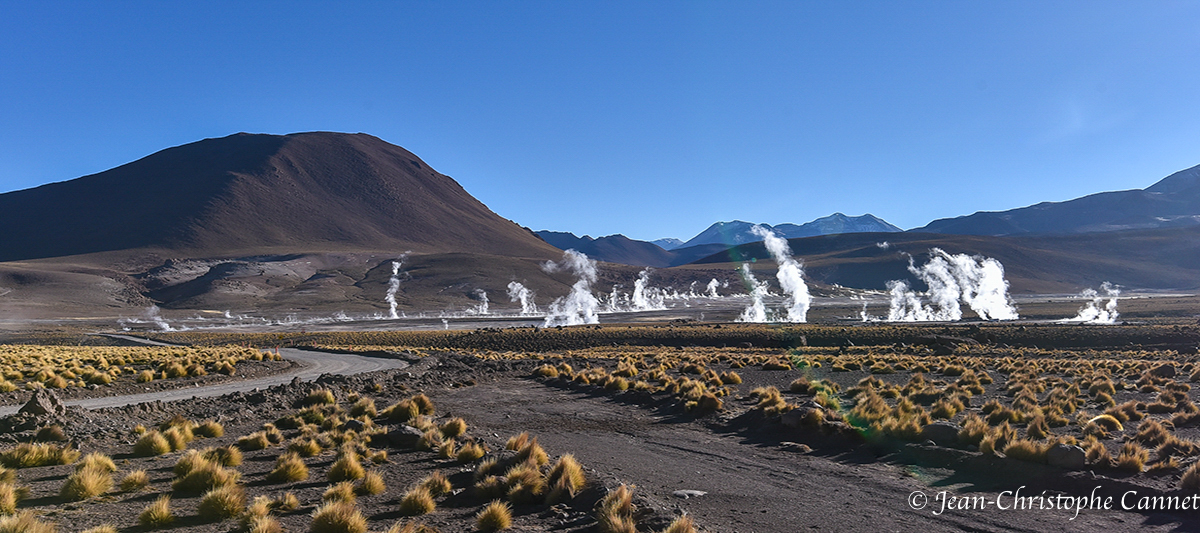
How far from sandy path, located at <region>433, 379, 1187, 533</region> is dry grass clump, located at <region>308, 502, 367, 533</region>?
3.88m

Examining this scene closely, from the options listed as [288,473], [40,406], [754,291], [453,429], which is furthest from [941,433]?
[754,291]

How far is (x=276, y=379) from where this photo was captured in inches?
985

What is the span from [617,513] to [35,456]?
9492 mm

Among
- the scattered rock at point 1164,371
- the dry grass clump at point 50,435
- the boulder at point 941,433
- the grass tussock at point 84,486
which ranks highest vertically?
the dry grass clump at point 50,435

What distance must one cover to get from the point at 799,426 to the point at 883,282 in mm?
170113

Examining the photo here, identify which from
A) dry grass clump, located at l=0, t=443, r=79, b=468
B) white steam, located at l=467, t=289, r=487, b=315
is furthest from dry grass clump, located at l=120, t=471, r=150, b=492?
white steam, located at l=467, t=289, r=487, b=315

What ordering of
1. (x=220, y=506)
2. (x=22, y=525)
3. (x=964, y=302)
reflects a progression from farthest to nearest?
(x=964, y=302)
(x=220, y=506)
(x=22, y=525)

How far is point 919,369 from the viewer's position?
2594 centimetres

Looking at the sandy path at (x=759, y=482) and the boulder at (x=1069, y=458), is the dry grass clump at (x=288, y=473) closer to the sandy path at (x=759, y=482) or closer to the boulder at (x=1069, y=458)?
the sandy path at (x=759, y=482)

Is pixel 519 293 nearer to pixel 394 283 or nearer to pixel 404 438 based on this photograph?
pixel 394 283

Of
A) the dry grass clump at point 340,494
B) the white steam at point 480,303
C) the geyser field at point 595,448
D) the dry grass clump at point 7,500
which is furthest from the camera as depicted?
the white steam at point 480,303

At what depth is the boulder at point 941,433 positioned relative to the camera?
1149 centimetres

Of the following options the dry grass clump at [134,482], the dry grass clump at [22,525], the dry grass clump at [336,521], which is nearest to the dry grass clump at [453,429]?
the dry grass clump at [134,482]

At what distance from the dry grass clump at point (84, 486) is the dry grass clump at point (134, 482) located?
0.17m
